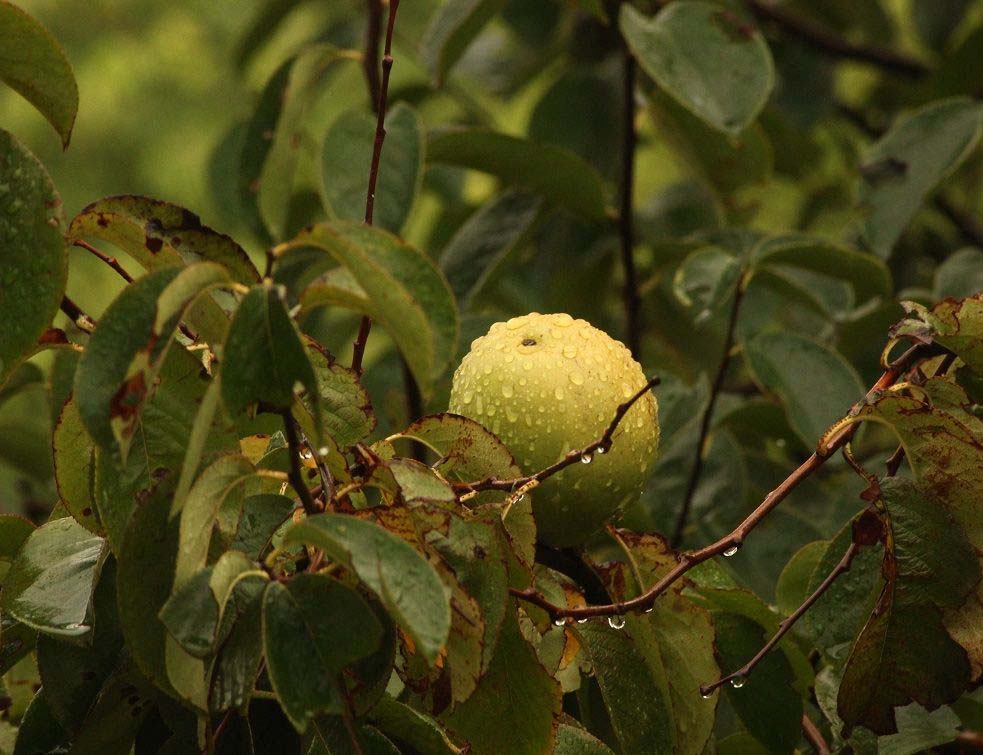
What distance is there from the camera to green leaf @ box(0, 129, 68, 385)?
597 mm

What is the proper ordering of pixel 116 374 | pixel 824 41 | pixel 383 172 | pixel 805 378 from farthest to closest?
pixel 824 41 < pixel 383 172 < pixel 805 378 < pixel 116 374

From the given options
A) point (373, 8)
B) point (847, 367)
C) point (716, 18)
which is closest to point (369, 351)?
point (373, 8)

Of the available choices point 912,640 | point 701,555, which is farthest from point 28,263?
point 912,640

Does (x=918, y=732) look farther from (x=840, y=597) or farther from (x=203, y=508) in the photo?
(x=203, y=508)

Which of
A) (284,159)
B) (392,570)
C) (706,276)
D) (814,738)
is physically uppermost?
(392,570)

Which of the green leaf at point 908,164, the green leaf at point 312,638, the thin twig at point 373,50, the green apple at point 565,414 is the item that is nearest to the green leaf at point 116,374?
the green leaf at point 312,638

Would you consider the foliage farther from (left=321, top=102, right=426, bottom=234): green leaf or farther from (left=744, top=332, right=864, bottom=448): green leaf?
(left=321, top=102, right=426, bottom=234): green leaf

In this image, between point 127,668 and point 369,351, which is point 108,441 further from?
point 369,351

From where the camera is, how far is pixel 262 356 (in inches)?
21.7

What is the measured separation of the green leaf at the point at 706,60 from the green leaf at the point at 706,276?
140mm

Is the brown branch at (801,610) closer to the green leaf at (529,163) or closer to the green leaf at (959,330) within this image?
the green leaf at (959,330)

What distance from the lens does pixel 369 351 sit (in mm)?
2713

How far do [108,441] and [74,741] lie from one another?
0.25 metres

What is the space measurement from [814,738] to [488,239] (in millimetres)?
853
